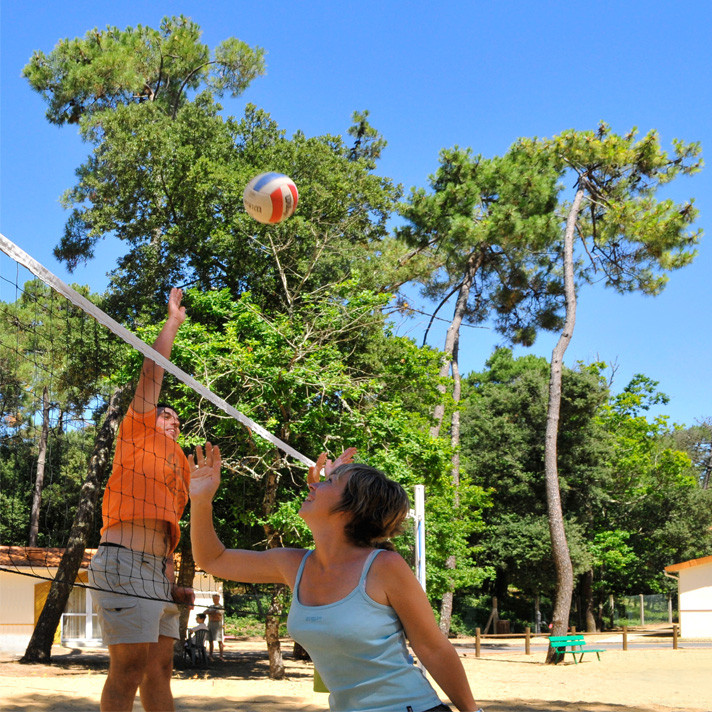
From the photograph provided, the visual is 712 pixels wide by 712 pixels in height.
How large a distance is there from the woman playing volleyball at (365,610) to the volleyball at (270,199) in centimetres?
653

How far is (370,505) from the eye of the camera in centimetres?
251

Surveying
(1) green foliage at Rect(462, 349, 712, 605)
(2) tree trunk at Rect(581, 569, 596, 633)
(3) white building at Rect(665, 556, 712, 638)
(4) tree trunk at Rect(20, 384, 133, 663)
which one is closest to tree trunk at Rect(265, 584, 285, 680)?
(4) tree trunk at Rect(20, 384, 133, 663)

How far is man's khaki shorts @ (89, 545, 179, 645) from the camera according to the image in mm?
3621

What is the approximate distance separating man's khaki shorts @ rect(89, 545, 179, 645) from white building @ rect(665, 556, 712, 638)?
3117cm

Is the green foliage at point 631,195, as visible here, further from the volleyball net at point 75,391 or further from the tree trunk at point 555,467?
the volleyball net at point 75,391

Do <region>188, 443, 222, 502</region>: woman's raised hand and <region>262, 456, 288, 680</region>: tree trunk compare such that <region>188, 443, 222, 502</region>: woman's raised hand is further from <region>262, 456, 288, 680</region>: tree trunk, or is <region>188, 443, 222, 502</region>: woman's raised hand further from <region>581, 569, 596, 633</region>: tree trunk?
<region>581, 569, 596, 633</region>: tree trunk

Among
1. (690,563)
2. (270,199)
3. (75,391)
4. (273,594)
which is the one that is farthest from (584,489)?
A: (270,199)

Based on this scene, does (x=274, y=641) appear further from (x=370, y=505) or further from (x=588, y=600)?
(x=588, y=600)

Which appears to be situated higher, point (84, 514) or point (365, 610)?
point (84, 514)

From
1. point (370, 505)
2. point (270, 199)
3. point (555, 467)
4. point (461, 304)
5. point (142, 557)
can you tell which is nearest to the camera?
point (370, 505)

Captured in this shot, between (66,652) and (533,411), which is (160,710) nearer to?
(66,652)

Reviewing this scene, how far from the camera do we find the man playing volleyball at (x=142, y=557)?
362 centimetres

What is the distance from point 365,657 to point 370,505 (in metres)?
0.42

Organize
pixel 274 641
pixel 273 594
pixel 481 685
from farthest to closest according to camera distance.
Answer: pixel 274 641, pixel 273 594, pixel 481 685
